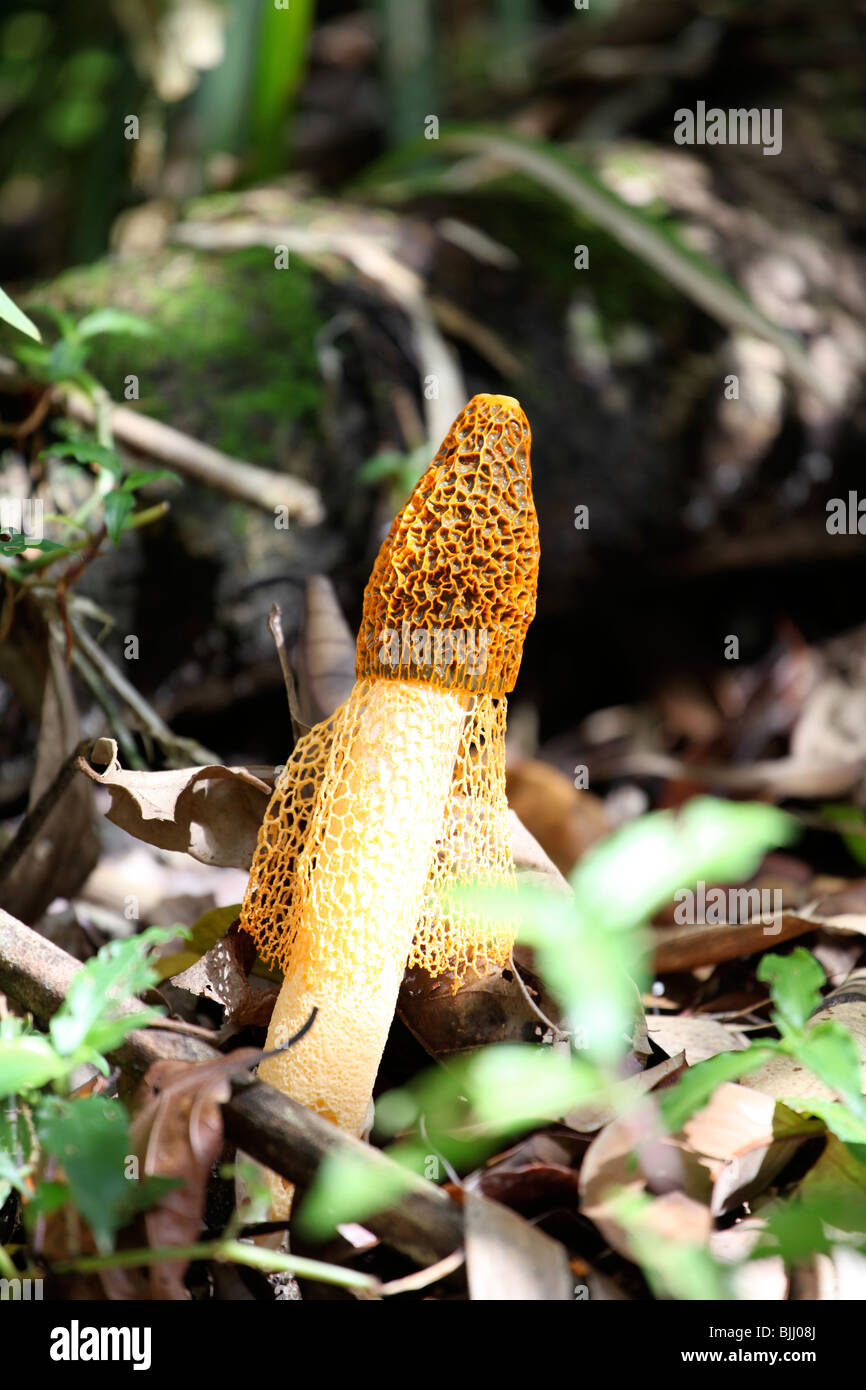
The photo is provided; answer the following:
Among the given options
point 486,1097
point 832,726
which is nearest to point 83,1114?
point 486,1097

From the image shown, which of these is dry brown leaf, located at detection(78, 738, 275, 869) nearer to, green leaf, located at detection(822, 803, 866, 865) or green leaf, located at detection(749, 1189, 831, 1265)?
green leaf, located at detection(749, 1189, 831, 1265)

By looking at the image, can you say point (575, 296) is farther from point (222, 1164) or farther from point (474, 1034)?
point (222, 1164)

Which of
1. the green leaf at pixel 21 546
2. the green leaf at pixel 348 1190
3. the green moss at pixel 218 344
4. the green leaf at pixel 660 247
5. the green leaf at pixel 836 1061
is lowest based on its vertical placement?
the green leaf at pixel 348 1190

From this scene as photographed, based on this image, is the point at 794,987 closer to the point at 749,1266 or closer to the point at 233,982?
the point at 749,1266

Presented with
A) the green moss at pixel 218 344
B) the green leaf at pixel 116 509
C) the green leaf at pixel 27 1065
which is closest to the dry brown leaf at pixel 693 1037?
the green leaf at pixel 27 1065

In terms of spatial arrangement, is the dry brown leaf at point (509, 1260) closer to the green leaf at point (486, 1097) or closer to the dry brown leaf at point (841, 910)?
the green leaf at point (486, 1097)

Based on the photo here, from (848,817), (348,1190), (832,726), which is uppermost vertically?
(832,726)
